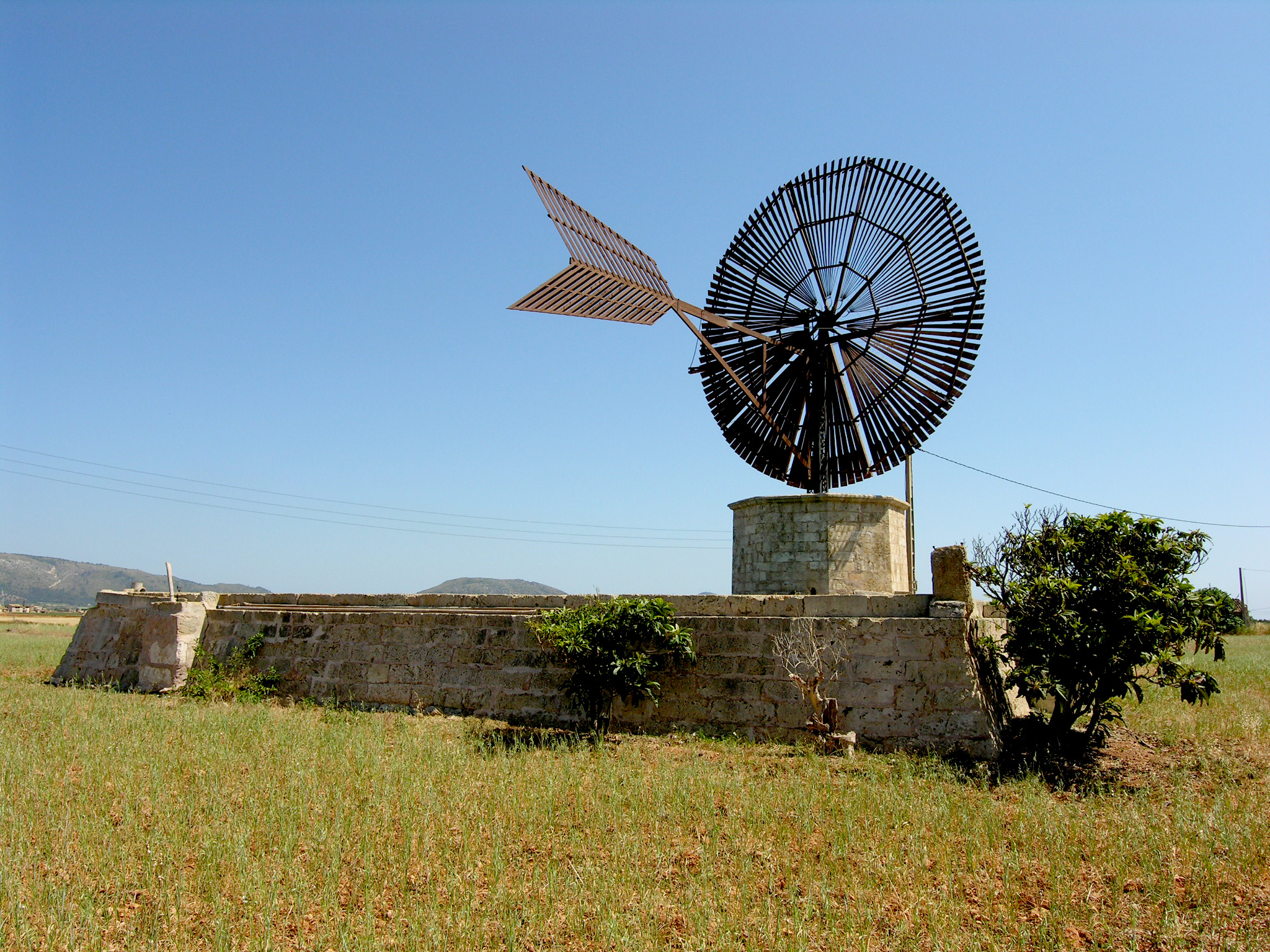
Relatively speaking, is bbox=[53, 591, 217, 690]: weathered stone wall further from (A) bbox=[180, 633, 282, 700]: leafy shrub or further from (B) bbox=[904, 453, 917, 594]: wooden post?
(B) bbox=[904, 453, 917, 594]: wooden post

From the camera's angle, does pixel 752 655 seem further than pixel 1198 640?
Yes

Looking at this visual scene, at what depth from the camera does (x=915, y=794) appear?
20.6 feet

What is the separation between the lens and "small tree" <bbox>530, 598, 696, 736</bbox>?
8469mm

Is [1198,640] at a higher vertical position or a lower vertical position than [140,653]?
higher

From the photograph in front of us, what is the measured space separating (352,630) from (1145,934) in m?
9.11

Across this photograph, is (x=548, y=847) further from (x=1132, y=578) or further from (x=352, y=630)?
(x=352, y=630)

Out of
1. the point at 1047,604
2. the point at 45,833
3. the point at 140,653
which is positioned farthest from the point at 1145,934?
the point at 140,653

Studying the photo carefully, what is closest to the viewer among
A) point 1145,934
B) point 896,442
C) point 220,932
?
point 220,932

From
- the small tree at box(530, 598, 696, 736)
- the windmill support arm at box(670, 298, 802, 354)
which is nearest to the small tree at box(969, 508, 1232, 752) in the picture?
the small tree at box(530, 598, 696, 736)

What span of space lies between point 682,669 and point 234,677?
623cm

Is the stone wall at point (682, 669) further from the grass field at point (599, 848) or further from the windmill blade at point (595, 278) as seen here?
the windmill blade at point (595, 278)

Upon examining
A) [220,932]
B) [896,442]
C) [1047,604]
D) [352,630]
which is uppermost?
[896,442]

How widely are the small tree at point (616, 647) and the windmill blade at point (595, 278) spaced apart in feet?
11.1

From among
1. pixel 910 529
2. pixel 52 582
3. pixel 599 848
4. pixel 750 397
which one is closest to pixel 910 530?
pixel 910 529
